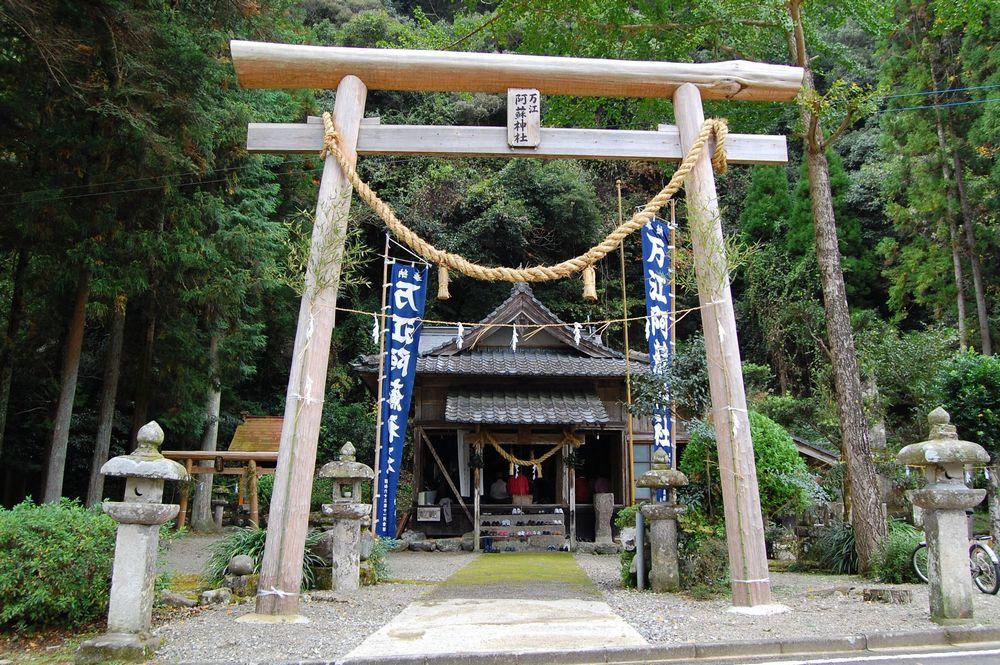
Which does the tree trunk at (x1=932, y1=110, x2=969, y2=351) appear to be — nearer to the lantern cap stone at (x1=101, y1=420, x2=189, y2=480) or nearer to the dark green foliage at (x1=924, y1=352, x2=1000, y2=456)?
the dark green foliage at (x1=924, y1=352, x2=1000, y2=456)

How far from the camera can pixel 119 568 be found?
16.1 feet

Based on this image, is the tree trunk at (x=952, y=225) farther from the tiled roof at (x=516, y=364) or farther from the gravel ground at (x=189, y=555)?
the gravel ground at (x=189, y=555)

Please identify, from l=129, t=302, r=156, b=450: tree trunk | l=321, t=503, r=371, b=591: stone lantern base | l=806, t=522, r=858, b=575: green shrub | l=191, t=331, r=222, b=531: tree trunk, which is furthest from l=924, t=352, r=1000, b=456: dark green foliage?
l=129, t=302, r=156, b=450: tree trunk

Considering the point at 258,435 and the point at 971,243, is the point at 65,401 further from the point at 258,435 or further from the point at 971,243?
the point at 971,243

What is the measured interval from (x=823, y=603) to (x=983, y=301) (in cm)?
1502

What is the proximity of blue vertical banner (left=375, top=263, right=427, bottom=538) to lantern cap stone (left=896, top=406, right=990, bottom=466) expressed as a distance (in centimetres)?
759

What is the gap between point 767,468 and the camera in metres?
8.06

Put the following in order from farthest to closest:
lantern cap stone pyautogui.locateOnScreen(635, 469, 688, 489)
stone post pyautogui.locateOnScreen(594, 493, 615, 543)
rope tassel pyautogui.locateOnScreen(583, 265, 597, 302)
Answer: stone post pyautogui.locateOnScreen(594, 493, 615, 543) < lantern cap stone pyautogui.locateOnScreen(635, 469, 688, 489) < rope tassel pyautogui.locateOnScreen(583, 265, 597, 302)

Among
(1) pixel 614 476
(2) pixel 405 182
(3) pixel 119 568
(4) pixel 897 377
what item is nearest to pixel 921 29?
(4) pixel 897 377

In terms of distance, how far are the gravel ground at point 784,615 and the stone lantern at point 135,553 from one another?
11.9 feet

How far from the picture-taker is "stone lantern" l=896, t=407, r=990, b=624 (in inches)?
214

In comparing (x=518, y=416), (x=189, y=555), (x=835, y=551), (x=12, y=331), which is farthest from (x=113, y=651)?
(x=12, y=331)

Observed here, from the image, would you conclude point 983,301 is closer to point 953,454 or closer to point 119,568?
point 953,454

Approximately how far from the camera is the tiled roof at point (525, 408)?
1427 centimetres
